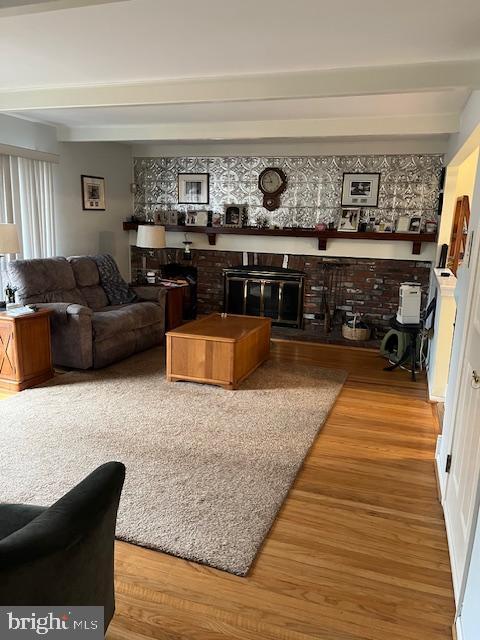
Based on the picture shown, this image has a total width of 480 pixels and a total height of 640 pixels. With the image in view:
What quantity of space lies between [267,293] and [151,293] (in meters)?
1.66

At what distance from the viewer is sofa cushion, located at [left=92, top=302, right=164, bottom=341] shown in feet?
14.9

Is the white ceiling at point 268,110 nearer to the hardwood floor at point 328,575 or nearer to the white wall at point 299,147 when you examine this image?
the white wall at point 299,147

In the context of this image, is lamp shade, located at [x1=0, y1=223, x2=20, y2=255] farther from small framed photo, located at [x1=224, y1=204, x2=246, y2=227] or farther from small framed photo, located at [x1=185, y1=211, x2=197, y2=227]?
small framed photo, located at [x1=224, y1=204, x2=246, y2=227]

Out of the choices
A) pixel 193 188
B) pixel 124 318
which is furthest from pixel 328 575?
pixel 193 188

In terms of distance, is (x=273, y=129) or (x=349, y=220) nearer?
(x=273, y=129)

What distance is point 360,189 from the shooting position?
5.96 metres

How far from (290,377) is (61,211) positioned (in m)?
3.31

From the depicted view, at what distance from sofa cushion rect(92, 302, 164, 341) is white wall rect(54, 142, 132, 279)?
1.19m

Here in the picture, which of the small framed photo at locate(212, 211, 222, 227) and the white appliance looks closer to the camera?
the white appliance

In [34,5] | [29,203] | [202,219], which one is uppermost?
[34,5]

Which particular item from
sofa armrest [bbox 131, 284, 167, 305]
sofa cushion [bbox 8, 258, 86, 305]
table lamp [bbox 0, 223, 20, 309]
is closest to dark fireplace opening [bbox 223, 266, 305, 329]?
sofa armrest [bbox 131, 284, 167, 305]

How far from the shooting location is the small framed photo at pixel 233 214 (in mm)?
6496

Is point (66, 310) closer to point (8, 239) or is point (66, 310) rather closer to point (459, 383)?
point (8, 239)

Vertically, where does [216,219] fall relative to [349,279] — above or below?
above
